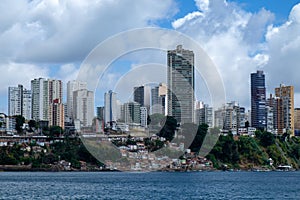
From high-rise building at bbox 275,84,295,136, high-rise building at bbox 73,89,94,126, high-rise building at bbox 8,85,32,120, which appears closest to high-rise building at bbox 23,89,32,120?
high-rise building at bbox 8,85,32,120

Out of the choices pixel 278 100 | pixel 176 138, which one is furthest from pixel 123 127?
pixel 278 100

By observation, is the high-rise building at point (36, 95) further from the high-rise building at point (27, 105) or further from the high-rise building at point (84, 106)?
the high-rise building at point (84, 106)

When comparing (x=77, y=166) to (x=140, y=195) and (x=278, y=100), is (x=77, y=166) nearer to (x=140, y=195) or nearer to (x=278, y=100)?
(x=140, y=195)

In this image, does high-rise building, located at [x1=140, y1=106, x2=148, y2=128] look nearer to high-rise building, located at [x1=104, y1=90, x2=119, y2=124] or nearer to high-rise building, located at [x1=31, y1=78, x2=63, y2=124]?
→ high-rise building, located at [x1=104, y1=90, x2=119, y2=124]

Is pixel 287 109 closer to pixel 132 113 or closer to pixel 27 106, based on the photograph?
pixel 132 113

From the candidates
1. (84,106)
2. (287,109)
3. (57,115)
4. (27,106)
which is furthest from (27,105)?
(287,109)

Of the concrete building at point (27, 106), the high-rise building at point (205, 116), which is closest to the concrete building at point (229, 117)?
the high-rise building at point (205, 116)
